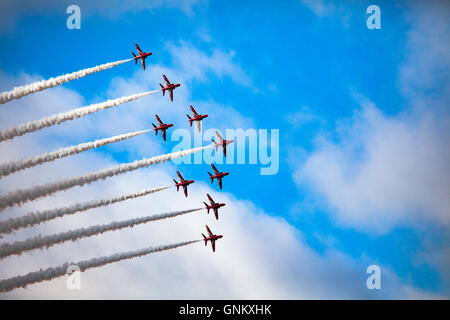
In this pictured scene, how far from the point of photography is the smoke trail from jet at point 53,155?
80375 millimetres

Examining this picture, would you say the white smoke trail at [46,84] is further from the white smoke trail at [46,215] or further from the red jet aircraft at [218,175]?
the red jet aircraft at [218,175]

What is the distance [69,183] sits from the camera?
83.2m

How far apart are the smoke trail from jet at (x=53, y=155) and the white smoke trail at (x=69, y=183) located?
3.31 meters

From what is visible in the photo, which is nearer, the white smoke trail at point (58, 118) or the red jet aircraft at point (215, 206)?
the white smoke trail at point (58, 118)

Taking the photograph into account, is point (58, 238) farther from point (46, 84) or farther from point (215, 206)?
point (215, 206)

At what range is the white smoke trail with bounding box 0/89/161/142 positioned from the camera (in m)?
81.2

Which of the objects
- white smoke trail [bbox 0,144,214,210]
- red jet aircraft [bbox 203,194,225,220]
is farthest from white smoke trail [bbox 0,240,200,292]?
red jet aircraft [bbox 203,194,225,220]

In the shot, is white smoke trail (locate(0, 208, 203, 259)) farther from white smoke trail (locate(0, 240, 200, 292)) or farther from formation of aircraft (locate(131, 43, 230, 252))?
formation of aircraft (locate(131, 43, 230, 252))

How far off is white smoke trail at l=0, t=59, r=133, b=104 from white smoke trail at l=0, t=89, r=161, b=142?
3855 mm

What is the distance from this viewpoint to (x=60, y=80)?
85.7 m

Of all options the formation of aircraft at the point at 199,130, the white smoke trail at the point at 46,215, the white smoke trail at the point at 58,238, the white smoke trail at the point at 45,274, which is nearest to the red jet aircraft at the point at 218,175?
the formation of aircraft at the point at 199,130

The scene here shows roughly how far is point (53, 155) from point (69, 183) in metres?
4.33
